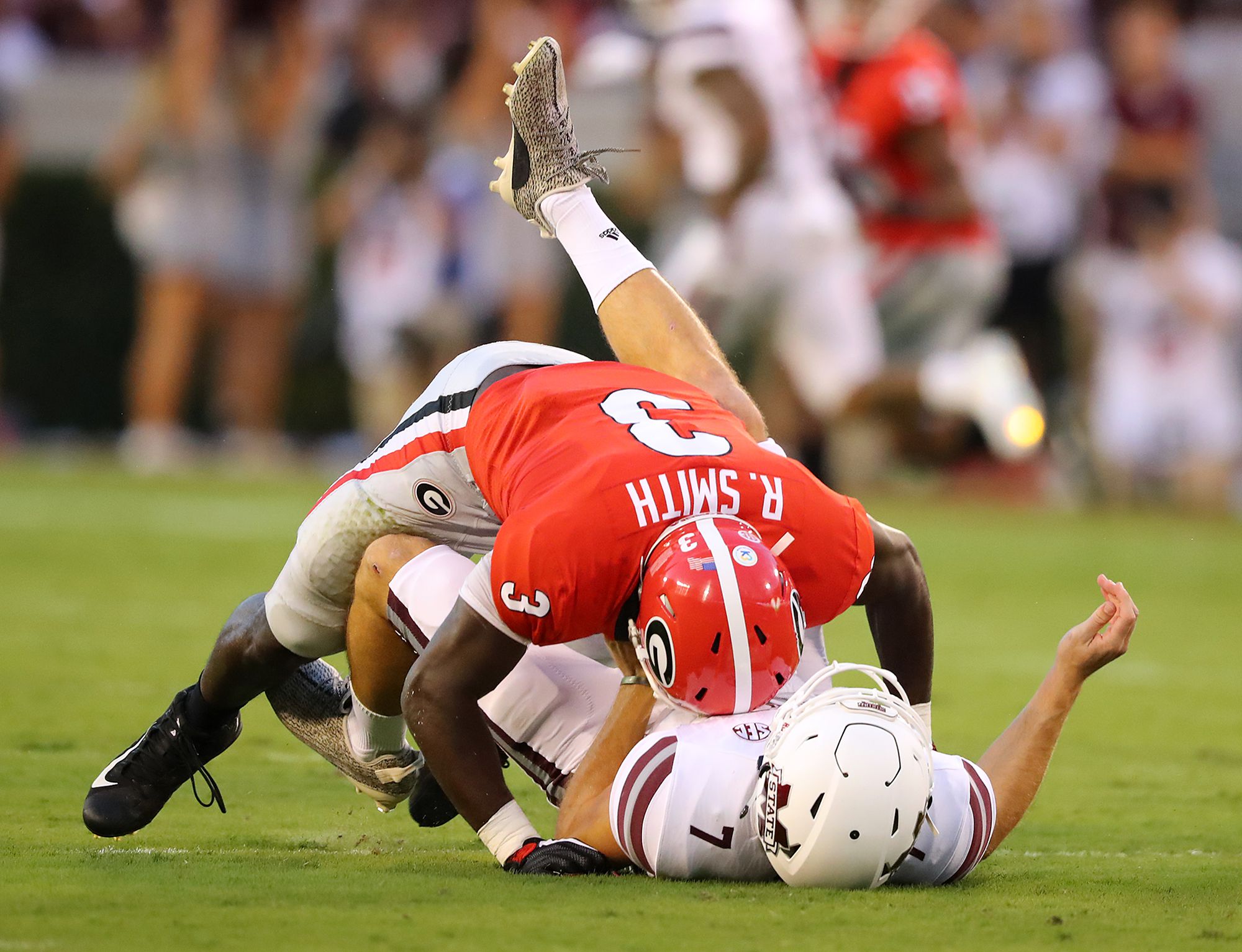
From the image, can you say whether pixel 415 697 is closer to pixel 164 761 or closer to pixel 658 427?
pixel 658 427

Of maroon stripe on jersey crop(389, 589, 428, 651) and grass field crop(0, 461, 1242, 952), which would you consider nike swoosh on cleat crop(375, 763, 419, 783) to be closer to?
grass field crop(0, 461, 1242, 952)

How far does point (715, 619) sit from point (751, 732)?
258 millimetres

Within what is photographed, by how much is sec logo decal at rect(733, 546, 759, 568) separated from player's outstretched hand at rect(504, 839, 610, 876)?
1.91 feet

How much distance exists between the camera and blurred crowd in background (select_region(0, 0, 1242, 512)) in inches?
384

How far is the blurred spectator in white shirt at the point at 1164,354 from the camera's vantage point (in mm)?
12336

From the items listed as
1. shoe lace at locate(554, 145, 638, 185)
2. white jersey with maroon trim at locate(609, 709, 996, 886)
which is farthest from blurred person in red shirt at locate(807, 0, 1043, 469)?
white jersey with maroon trim at locate(609, 709, 996, 886)

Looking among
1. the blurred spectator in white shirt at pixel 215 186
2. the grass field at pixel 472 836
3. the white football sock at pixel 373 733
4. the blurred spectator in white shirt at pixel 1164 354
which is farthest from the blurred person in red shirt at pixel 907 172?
the white football sock at pixel 373 733

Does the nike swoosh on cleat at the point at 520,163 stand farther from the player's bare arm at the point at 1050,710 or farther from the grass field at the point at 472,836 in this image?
the player's bare arm at the point at 1050,710

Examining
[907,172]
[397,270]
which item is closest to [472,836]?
[907,172]

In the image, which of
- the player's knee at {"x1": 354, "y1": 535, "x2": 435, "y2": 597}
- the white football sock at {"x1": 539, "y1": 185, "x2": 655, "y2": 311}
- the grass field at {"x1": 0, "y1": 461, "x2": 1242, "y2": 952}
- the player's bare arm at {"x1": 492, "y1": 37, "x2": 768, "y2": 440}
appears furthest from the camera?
the white football sock at {"x1": 539, "y1": 185, "x2": 655, "y2": 311}

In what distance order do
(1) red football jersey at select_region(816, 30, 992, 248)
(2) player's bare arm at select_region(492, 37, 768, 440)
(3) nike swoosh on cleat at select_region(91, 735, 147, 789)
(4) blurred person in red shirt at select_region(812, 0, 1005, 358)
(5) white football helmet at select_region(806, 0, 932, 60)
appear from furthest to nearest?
(5) white football helmet at select_region(806, 0, 932, 60)
(4) blurred person in red shirt at select_region(812, 0, 1005, 358)
(1) red football jersey at select_region(816, 30, 992, 248)
(2) player's bare arm at select_region(492, 37, 768, 440)
(3) nike swoosh on cleat at select_region(91, 735, 147, 789)

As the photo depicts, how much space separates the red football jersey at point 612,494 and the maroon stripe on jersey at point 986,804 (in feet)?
1.27

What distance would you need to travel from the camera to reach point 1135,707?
232 inches

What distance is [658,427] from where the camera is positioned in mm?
3682
